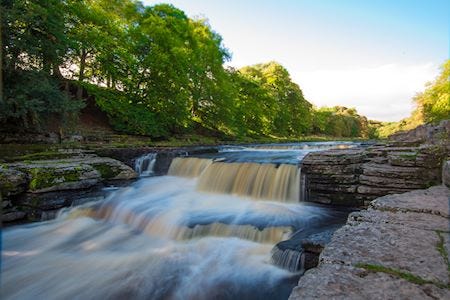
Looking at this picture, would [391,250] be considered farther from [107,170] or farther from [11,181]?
[107,170]

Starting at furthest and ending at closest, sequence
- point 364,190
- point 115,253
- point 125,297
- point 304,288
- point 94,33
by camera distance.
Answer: point 94,33 < point 364,190 < point 115,253 < point 125,297 < point 304,288

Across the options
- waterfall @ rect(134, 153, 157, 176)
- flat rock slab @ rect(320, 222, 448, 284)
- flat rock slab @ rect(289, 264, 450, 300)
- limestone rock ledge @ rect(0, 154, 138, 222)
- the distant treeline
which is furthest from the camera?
waterfall @ rect(134, 153, 157, 176)

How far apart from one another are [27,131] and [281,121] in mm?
25825

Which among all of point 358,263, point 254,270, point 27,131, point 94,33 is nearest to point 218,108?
point 94,33

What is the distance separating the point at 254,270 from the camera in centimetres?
474

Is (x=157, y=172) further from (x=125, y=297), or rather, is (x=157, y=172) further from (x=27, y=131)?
(x=125, y=297)

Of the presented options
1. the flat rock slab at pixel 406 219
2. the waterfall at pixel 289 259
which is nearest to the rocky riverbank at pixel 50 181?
the waterfall at pixel 289 259

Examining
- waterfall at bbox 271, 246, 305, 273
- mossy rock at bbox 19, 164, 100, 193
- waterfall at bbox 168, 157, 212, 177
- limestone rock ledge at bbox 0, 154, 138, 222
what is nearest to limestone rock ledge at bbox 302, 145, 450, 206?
waterfall at bbox 271, 246, 305, 273

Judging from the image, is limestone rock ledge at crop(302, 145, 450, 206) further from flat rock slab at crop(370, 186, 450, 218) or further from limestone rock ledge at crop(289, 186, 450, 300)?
limestone rock ledge at crop(289, 186, 450, 300)

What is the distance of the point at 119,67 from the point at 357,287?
55.5 ft

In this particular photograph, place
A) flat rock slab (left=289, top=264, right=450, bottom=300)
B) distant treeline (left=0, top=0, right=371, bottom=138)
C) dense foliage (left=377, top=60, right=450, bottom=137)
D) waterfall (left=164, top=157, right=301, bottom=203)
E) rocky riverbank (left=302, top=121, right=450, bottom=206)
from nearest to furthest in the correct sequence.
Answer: flat rock slab (left=289, top=264, right=450, bottom=300) < rocky riverbank (left=302, top=121, right=450, bottom=206) < waterfall (left=164, top=157, right=301, bottom=203) < distant treeline (left=0, top=0, right=371, bottom=138) < dense foliage (left=377, top=60, right=450, bottom=137)

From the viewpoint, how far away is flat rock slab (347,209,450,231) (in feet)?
8.71

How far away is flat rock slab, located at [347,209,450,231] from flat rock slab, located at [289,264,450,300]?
3.38 feet

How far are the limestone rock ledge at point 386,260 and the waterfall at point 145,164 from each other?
9.74m
